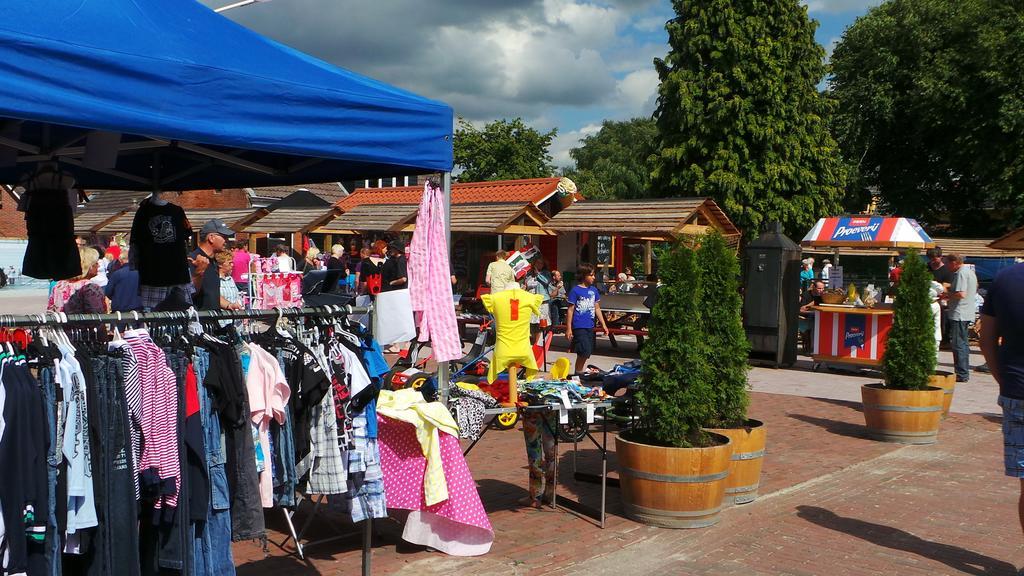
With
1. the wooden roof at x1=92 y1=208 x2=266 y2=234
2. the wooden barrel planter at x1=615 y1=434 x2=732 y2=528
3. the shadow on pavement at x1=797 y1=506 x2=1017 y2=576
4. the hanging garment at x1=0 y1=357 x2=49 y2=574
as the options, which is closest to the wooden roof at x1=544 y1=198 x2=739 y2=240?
the wooden roof at x1=92 y1=208 x2=266 y2=234

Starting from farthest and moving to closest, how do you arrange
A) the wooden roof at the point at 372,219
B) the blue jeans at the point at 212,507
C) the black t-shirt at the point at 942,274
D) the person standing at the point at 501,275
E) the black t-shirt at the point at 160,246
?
the wooden roof at the point at 372,219 → the black t-shirt at the point at 942,274 → the person standing at the point at 501,275 → the black t-shirt at the point at 160,246 → the blue jeans at the point at 212,507

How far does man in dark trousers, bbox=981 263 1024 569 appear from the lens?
203 inches

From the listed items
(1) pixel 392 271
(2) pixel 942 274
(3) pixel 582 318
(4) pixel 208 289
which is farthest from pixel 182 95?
(2) pixel 942 274

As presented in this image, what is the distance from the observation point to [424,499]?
5367mm

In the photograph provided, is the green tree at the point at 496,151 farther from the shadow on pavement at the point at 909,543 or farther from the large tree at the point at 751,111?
the shadow on pavement at the point at 909,543

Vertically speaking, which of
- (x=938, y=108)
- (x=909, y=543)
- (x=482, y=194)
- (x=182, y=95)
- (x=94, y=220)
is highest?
(x=938, y=108)

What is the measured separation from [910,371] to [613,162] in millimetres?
65330

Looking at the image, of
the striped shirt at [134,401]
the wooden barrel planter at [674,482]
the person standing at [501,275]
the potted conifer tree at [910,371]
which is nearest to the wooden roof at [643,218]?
the person standing at [501,275]

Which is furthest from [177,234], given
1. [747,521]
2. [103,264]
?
[103,264]

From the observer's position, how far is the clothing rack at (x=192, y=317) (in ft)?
11.8

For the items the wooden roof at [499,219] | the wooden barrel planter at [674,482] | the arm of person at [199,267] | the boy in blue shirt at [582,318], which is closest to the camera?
the wooden barrel planter at [674,482]

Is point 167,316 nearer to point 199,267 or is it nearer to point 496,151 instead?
point 199,267

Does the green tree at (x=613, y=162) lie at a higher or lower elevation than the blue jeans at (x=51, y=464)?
higher

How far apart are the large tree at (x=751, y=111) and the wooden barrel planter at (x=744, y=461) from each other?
2374 centimetres
